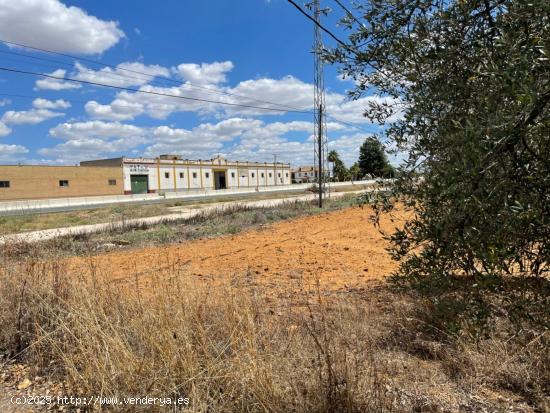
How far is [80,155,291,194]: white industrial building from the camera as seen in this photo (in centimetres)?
7738

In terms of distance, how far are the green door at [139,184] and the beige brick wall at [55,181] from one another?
8.73ft

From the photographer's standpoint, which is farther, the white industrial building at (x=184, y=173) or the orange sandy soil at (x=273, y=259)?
the white industrial building at (x=184, y=173)

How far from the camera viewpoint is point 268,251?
11719 millimetres

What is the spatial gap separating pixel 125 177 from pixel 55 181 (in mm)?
12425

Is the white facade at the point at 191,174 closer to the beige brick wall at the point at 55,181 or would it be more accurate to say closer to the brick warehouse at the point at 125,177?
the brick warehouse at the point at 125,177

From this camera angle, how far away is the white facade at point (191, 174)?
254 ft

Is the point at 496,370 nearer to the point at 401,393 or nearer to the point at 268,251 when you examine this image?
the point at 401,393

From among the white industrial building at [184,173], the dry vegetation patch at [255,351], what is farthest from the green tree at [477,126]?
the white industrial building at [184,173]

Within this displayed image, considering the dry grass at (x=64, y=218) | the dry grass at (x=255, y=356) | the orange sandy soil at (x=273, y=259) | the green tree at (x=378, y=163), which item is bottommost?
the dry grass at (x=64, y=218)

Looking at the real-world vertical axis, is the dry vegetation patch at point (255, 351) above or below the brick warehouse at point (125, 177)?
below

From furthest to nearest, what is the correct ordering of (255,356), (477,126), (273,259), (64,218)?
(64,218) → (273,259) → (255,356) → (477,126)

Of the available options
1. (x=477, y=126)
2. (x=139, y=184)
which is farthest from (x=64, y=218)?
(x=139, y=184)

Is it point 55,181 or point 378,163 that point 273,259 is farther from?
point 55,181

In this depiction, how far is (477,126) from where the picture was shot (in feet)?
5.52
